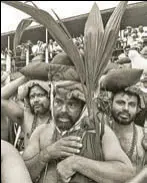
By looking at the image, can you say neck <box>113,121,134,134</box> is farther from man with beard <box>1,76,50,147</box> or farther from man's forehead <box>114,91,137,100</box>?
man with beard <box>1,76,50,147</box>

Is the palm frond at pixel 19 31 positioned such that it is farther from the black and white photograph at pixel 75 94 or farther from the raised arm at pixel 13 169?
the raised arm at pixel 13 169

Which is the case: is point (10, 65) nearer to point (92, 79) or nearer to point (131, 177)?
point (92, 79)

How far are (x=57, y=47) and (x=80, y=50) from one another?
8 centimetres

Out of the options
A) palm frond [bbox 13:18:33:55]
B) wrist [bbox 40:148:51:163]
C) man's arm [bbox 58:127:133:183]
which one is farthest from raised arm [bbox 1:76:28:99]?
man's arm [bbox 58:127:133:183]

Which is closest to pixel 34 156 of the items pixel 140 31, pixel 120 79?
pixel 120 79

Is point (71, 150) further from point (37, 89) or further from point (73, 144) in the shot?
point (37, 89)

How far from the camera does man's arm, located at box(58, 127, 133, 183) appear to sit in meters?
1.18

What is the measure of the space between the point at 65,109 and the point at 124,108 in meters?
0.18

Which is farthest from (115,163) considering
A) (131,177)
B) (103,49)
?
(103,49)

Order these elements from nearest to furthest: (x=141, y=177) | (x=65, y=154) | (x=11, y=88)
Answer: (x=141, y=177) → (x=65, y=154) → (x=11, y=88)

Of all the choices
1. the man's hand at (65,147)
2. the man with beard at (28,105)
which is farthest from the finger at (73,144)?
the man with beard at (28,105)

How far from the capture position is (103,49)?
1229 millimetres

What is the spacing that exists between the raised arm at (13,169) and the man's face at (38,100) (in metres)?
0.15

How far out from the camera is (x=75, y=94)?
1264 mm
